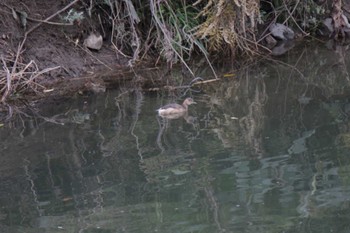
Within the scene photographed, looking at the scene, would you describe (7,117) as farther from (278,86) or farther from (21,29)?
(278,86)

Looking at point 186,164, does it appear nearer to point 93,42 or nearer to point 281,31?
point 93,42

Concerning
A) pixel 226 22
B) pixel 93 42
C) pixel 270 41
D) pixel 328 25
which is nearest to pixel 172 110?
pixel 226 22

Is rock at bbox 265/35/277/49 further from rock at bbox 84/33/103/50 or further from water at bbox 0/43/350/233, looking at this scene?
water at bbox 0/43/350/233

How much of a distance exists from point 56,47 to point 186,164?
18.0 feet

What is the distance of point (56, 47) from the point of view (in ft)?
38.5

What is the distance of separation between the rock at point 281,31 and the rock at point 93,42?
127 inches

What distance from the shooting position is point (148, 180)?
649 cm

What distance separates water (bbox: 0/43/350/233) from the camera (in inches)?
223

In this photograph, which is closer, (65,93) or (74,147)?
(74,147)

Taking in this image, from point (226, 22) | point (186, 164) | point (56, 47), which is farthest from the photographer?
point (226, 22)

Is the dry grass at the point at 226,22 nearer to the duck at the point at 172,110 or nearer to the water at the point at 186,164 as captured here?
the water at the point at 186,164

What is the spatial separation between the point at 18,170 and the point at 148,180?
52.5 inches

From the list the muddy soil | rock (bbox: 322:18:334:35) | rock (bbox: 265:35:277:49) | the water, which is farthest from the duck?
rock (bbox: 322:18:334:35)

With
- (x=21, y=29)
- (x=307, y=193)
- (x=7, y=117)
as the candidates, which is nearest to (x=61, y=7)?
(x=21, y=29)
